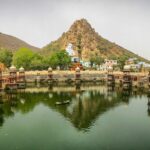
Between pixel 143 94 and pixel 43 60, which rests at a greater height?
pixel 43 60

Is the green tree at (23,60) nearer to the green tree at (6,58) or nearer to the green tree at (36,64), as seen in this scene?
the green tree at (36,64)

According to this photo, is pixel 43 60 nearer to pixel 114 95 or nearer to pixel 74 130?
pixel 114 95

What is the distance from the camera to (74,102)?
61.4 m

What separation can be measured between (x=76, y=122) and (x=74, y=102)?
16.8 m

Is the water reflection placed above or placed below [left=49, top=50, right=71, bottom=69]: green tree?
below

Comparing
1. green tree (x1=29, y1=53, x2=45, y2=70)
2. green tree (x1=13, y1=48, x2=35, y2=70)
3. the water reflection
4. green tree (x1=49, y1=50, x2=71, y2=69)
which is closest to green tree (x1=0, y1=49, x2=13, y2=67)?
green tree (x1=13, y1=48, x2=35, y2=70)

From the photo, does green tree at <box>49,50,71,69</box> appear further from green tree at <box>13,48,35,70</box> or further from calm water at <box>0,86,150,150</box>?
calm water at <box>0,86,150,150</box>

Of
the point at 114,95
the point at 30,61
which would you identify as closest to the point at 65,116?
the point at 114,95

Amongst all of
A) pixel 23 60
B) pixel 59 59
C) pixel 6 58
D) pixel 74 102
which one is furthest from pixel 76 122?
pixel 6 58

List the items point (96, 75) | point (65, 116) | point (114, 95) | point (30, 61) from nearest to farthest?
point (65, 116) < point (114, 95) < point (96, 75) < point (30, 61)

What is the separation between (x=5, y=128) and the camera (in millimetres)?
41688

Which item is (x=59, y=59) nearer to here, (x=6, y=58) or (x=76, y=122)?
(x=6, y=58)

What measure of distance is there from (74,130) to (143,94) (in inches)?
1345

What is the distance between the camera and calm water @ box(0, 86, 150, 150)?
3488 centimetres
